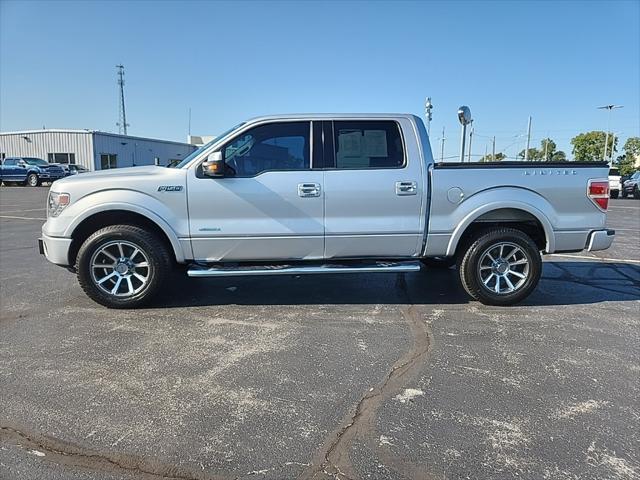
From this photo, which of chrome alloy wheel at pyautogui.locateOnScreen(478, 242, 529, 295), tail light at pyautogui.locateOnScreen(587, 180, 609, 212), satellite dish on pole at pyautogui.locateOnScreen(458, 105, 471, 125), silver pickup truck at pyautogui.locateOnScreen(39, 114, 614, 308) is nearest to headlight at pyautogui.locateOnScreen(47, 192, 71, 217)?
silver pickup truck at pyautogui.locateOnScreen(39, 114, 614, 308)

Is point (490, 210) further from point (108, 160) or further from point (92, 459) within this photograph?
point (108, 160)

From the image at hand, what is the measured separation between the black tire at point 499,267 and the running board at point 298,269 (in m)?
0.60

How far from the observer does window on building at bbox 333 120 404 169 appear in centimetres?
470

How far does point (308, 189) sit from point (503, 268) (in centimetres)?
235

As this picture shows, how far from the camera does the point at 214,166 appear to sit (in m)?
4.39

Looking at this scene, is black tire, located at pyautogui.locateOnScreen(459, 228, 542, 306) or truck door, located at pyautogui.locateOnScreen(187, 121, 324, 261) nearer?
truck door, located at pyautogui.locateOnScreen(187, 121, 324, 261)

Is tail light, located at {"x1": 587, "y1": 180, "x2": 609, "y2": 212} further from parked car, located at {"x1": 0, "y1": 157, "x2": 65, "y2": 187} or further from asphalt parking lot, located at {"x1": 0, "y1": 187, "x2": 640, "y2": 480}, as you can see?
parked car, located at {"x1": 0, "y1": 157, "x2": 65, "y2": 187}

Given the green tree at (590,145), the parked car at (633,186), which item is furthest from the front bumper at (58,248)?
the green tree at (590,145)

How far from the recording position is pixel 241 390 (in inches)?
118

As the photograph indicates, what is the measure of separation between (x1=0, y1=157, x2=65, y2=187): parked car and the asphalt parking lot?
95.2 feet

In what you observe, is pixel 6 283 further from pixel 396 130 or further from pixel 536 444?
pixel 536 444

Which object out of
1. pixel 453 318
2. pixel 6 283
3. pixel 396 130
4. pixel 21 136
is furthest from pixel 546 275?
pixel 21 136

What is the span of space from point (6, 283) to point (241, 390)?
4463 millimetres

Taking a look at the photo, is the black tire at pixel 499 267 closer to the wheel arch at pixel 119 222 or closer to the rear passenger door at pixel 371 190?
the rear passenger door at pixel 371 190
